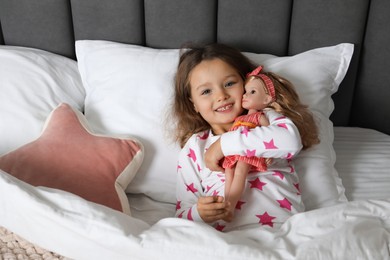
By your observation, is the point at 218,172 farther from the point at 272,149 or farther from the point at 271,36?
the point at 271,36

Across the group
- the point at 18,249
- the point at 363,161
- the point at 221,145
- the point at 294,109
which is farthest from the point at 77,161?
the point at 363,161

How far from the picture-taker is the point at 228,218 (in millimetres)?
1048

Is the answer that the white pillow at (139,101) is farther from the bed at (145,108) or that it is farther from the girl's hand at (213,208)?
the girl's hand at (213,208)

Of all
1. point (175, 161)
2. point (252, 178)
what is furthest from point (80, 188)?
point (252, 178)

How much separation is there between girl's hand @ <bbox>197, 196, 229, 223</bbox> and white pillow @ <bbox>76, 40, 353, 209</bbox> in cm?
24

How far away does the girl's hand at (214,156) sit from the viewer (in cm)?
110

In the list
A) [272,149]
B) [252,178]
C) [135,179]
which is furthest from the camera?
[135,179]

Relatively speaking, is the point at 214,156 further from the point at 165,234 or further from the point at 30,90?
the point at 30,90

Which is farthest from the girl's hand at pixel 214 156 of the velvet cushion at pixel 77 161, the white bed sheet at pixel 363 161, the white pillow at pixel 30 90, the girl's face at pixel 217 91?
the white pillow at pixel 30 90

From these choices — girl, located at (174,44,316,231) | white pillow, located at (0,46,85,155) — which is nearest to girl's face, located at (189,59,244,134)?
girl, located at (174,44,316,231)

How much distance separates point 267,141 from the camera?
102 centimetres

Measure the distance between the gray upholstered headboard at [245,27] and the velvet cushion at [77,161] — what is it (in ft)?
1.34

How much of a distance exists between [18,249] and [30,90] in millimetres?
644

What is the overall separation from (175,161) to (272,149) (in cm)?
37
